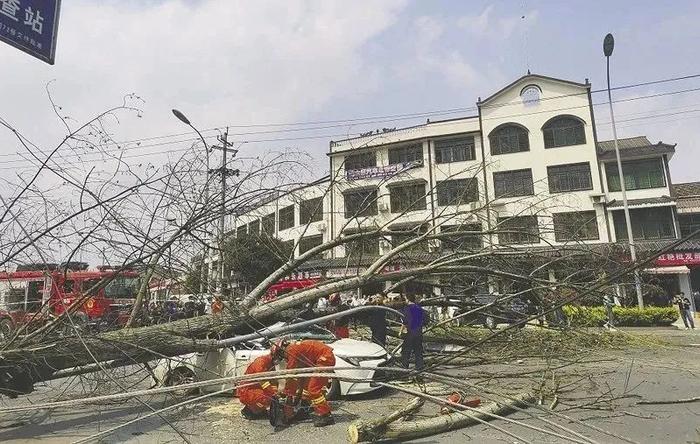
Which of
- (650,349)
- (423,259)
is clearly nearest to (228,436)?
(423,259)

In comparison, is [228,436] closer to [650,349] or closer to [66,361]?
[66,361]

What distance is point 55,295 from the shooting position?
571 cm

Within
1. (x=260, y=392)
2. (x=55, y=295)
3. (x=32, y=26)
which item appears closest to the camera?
(x=32, y=26)

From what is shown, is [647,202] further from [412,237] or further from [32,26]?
[32,26]

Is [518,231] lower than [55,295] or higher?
higher

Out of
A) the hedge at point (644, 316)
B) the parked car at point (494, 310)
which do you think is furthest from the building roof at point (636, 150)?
the parked car at point (494, 310)

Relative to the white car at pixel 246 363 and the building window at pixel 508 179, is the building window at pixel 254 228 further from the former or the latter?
the building window at pixel 508 179

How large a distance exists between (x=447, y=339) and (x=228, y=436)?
581 cm

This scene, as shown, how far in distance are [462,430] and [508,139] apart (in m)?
24.5

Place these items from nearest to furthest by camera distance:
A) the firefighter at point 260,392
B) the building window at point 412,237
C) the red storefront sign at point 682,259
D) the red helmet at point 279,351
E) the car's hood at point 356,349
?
the red helmet at point 279,351
the firefighter at point 260,392
the car's hood at point 356,349
the building window at point 412,237
the red storefront sign at point 682,259

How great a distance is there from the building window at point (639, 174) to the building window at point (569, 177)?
3.34 ft

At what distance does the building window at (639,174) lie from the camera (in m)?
24.8

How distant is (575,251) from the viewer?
8.52 metres

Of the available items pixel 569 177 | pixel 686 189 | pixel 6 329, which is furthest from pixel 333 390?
pixel 686 189
